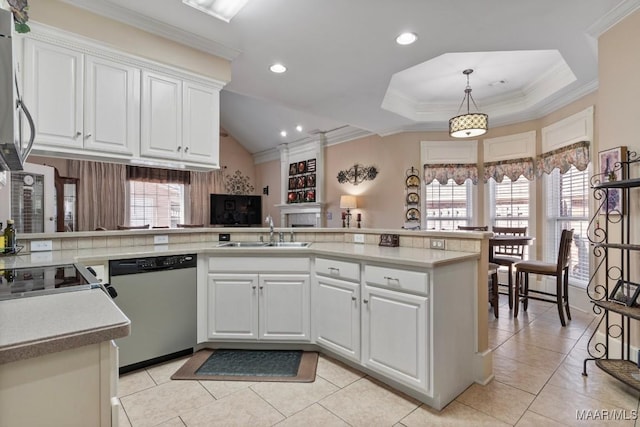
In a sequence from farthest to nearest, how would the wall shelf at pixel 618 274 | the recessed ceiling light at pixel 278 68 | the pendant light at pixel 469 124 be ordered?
the pendant light at pixel 469 124 < the recessed ceiling light at pixel 278 68 < the wall shelf at pixel 618 274

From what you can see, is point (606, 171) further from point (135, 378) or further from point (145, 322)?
point (135, 378)

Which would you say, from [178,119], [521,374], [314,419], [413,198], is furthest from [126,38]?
[413,198]

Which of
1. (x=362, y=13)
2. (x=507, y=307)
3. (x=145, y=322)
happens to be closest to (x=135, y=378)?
(x=145, y=322)

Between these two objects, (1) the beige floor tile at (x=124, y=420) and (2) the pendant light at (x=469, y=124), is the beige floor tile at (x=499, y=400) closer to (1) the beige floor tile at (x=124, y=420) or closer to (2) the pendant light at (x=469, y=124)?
(1) the beige floor tile at (x=124, y=420)

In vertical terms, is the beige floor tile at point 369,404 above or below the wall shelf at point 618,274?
below

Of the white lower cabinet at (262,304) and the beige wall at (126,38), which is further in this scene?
the white lower cabinet at (262,304)

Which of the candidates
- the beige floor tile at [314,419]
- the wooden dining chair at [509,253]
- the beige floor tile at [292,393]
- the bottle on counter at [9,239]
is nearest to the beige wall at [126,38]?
the bottle on counter at [9,239]

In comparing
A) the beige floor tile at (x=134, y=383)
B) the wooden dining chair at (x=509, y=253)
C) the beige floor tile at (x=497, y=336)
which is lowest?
the beige floor tile at (x=497, y=336)

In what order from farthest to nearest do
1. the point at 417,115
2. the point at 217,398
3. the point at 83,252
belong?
the point at 417,115
the point at 83,252
the point at 217,398

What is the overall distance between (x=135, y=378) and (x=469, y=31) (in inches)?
145

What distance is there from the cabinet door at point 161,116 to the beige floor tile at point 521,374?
306 centimetres

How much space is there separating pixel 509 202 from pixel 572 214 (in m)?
0.87

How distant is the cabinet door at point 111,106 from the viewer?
88.1 inches

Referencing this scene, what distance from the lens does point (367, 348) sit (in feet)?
6.97
